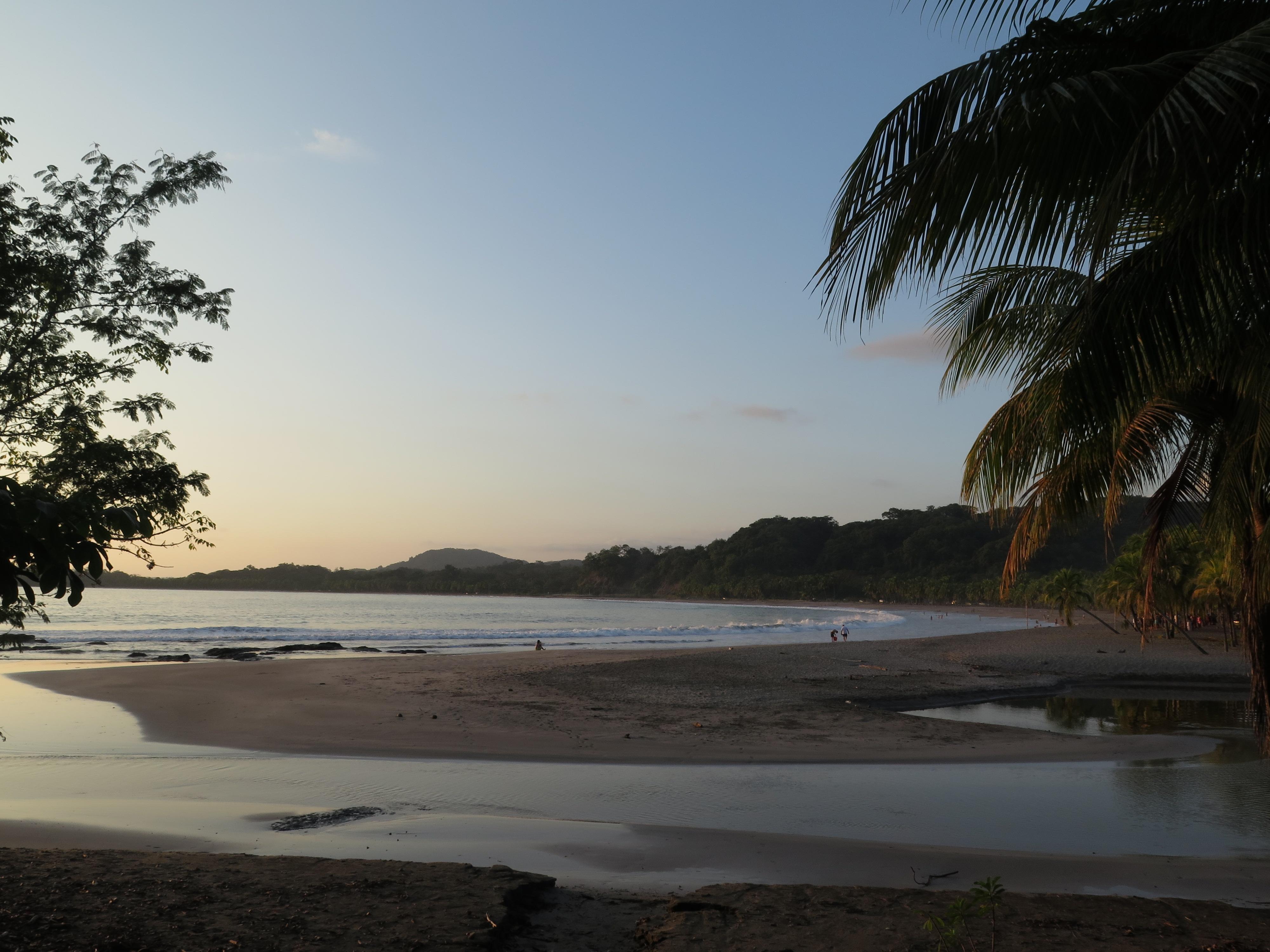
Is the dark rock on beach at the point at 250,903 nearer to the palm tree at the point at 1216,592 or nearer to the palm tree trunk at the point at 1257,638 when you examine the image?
the palm tree trunk at the point at 1257,638

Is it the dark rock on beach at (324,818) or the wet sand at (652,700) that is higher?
the dark rock on beach at (324,818)

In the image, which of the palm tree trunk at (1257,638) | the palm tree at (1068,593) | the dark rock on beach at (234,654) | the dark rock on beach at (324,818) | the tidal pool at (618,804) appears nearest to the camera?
the palm tree trunk at (1257,638)

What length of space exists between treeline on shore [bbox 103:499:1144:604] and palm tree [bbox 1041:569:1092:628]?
23845 mm

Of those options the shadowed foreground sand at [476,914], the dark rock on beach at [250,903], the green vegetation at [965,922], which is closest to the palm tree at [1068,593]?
the shadowed foreground sand at [476,914]

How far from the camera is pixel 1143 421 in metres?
5.68

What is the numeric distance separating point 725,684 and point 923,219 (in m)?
18.0

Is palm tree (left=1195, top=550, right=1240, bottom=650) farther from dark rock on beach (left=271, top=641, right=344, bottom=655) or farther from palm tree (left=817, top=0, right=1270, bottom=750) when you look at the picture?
dark rock on beach (left=271, top=641, right=344, bottom=655)

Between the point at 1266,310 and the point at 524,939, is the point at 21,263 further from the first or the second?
the point at 1266,310

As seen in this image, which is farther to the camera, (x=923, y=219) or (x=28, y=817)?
(x=28, y=817)

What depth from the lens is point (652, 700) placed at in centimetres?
1731

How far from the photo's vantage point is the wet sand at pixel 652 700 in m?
12.2

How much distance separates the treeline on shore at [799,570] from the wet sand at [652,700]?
46683 millimetres

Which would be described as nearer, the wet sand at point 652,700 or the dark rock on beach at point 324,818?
the dark rock on beach at point 324,818

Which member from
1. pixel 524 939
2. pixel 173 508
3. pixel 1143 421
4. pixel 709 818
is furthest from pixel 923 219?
pixel 709 818
